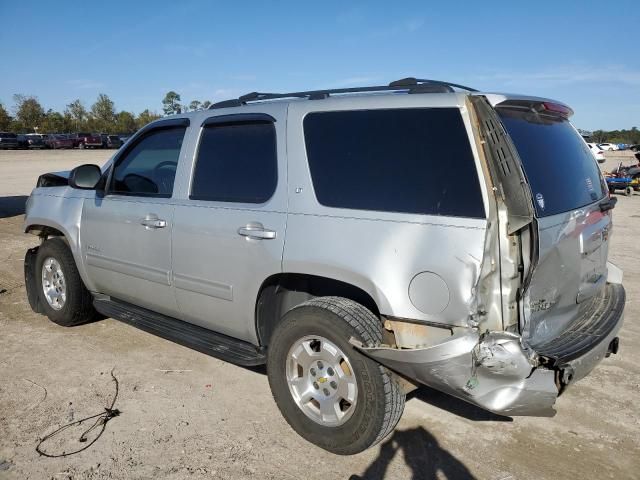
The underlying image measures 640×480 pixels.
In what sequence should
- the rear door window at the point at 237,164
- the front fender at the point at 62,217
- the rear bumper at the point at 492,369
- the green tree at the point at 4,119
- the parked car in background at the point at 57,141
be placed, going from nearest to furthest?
the rear bumper at the point at 492,369
the rear door window at the point at 237,164
the front fender at the point at 62,217
the parked car in background at the point at 57,141
the green tree at the point at 4,119

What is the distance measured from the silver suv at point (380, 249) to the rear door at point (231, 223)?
1 cm

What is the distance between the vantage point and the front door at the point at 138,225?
13.1 feet

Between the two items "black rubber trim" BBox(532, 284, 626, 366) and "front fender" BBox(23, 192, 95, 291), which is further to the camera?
"front fender" BBox(23, 192, 95, 291)

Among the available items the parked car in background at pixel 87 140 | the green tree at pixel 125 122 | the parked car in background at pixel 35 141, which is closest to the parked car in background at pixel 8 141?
the parked car in background at pixel 35 141

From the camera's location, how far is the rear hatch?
274 centimetres

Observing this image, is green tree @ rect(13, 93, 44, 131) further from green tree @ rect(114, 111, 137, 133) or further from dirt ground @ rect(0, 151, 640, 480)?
dirt ground @ rect(0, 151, 640, 480)

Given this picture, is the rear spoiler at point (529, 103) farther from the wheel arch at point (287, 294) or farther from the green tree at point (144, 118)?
the green tree at point (144, 118)

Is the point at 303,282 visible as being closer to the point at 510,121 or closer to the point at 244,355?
the point at 244,355

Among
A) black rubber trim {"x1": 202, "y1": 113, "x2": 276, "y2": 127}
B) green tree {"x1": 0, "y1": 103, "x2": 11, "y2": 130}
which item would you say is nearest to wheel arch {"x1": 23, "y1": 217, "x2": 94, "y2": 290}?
black rubber trim {"x1": 202, "y1": 113, "x2": 276, "y2": 127}

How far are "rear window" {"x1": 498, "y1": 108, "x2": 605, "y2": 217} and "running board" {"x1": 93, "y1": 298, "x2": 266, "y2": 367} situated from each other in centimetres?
194

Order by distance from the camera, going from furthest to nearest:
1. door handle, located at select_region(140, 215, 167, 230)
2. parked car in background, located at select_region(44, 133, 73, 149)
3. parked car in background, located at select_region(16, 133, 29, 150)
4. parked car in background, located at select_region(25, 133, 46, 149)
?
parked car in background, located at select_region(44, 133, 73, 149) < parked car in background, located at select_region(25, 133, 46, 149) < parked car in background, located at select_region(16, 133, 29, 150) < door handle, located at select_region(140, 215, 167, 230)

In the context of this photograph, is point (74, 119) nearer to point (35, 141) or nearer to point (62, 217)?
point (35, 141)

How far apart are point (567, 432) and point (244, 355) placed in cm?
208

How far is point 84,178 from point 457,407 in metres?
3.46
